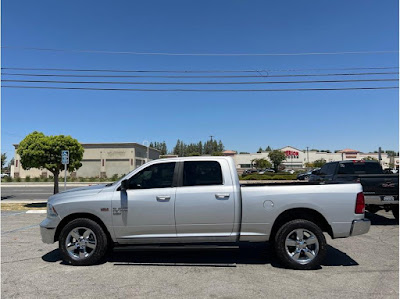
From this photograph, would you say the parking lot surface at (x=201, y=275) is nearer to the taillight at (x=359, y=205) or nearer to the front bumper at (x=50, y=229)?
the front bumper at (x=50, y=229)

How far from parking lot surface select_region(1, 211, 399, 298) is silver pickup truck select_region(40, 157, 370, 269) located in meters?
0.40

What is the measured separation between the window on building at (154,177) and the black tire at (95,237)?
0.91 metres

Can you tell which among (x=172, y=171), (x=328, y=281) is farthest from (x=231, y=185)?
(x=328, y=281)

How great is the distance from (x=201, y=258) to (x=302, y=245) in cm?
182

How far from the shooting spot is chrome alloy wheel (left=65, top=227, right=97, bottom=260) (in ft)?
17.1

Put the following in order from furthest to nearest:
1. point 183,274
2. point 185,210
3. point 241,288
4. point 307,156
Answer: point 307,156 < point 185,210 < point 183,274 < point 241,288

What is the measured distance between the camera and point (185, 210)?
512 cm

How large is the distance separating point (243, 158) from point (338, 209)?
325ft

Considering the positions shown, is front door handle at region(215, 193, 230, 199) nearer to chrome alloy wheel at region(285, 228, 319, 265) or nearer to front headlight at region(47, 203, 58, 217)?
chrome alloy wheel at region(285, 228, 319, 265)

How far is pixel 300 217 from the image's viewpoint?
5312 mm

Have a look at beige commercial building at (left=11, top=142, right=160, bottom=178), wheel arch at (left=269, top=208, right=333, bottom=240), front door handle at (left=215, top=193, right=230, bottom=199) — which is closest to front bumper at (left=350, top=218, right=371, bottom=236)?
wheel arch at (left=269, top=208, right=333, bottom=240)

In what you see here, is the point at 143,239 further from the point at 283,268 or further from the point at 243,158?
the point at 243,158

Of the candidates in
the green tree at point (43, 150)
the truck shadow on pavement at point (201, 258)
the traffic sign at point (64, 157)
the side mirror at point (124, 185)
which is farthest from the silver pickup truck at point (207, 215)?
the green tree at point (43, 150)

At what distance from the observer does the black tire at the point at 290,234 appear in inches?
196
